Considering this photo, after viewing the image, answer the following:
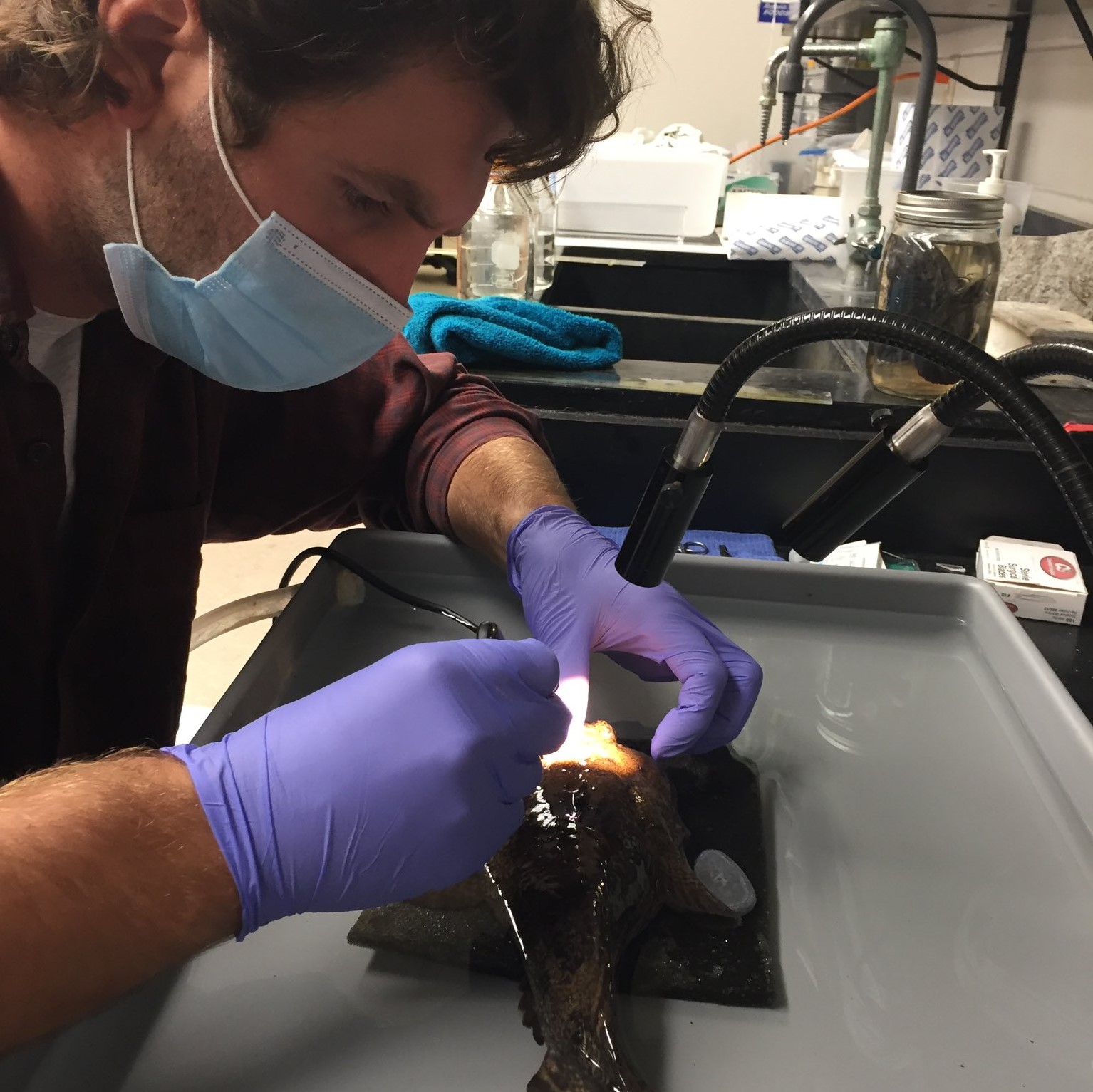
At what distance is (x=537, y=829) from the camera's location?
0.80 m

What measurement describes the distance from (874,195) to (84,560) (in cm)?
186

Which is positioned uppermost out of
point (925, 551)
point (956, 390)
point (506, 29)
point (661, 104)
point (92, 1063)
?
point (661, 104)

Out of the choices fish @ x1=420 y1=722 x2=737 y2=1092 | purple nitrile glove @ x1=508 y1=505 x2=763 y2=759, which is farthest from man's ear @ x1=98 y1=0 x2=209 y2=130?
fish @ x1=420 y1=722 x2=737 y2=1092

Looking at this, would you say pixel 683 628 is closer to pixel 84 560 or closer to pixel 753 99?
pixel 84 560

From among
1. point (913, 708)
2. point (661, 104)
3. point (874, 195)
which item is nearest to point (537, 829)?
point (913, 708)

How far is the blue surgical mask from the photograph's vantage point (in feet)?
2.76

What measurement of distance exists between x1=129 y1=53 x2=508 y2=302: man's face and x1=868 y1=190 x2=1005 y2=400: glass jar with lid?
2.65ft

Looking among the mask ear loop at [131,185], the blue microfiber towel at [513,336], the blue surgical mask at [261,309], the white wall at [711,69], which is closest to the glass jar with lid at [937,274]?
the blue microfiber towel at [513,336]

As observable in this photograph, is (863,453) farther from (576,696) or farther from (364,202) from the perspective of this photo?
(364,202)

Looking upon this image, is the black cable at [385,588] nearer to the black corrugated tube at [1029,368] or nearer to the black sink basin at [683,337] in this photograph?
the black corrugated tube at [1029,368]

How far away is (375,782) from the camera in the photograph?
69 centimetres

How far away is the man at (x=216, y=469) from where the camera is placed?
0.63 metres

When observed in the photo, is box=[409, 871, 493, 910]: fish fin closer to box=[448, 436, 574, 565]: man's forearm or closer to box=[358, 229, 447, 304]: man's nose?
box=[448, 436, 574, 565]: man's forearm

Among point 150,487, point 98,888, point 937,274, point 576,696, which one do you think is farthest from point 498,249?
point 98,888
